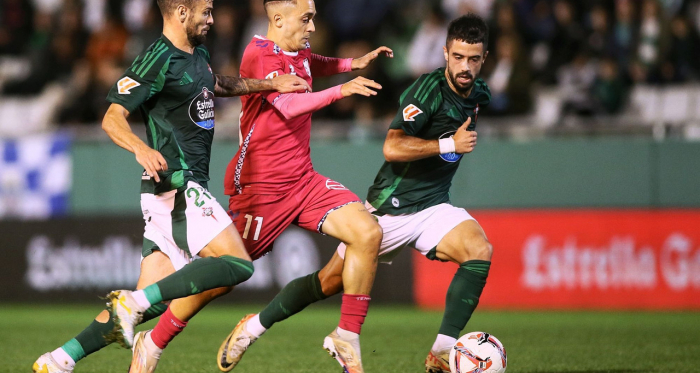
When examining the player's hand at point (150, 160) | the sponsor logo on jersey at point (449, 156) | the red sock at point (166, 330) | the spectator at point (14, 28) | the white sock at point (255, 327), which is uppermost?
the spectator at point (14, 28)

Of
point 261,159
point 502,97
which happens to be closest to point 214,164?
point 502,97

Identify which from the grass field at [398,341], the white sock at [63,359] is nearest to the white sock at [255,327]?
the grass field at [398,341]

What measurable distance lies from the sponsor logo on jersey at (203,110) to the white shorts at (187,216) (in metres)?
0.37

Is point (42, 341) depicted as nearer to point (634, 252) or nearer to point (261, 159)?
point (261, 159)

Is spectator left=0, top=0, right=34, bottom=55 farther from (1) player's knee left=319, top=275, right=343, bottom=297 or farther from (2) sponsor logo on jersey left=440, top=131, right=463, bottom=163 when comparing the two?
(2) sponsor logo on jersey left=440, top=131, right=463, bottom=163

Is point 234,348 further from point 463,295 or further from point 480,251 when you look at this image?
Answer: point 480,251

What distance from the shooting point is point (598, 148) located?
1106 centimetres

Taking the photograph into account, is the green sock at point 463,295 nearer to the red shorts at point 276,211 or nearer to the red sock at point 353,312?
the red sock at point 353,312

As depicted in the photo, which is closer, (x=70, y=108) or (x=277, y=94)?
(x=277, y=94)

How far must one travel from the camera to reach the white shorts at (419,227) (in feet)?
19.9

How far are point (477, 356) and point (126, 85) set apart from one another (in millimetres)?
Result: 2535

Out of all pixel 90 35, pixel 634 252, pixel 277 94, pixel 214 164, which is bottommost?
pixel 634 252

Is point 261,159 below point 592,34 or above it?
below

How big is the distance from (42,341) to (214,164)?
4401 millimetres
